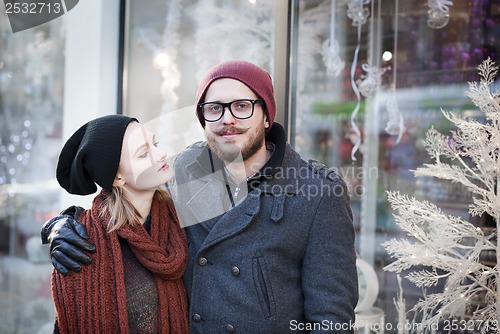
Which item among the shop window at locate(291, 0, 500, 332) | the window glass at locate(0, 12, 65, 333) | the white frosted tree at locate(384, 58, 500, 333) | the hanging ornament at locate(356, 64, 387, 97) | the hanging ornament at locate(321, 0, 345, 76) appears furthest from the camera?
the window glass at locate(0, 12, 65, 333)

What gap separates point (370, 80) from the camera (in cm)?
315

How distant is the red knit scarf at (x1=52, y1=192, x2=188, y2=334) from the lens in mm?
1543

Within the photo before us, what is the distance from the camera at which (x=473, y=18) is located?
2793 mm

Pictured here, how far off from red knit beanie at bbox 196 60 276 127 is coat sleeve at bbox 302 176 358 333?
358 mm

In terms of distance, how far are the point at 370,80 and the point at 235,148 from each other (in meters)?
1.68

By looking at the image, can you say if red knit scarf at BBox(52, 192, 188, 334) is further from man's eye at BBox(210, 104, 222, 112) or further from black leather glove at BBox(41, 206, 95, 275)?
man's eye at BBox(210, 104, 222, 112)

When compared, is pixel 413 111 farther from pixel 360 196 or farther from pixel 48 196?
pixel 48 196

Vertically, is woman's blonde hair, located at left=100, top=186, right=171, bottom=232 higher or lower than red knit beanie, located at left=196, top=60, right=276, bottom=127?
lower

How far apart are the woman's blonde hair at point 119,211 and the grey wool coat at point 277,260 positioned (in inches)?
8.1

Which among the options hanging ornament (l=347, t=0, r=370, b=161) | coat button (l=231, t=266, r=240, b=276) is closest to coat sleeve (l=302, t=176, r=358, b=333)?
coat button (l=231, t=266, r=240, b=276)

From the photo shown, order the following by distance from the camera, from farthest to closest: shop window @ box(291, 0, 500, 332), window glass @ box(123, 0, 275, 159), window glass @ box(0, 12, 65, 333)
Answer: window glass @ box(0, 12, 65, 333) → window glass @ box(123, 0, 275, 159) → shop window @ box(291, 0, 500, 332)

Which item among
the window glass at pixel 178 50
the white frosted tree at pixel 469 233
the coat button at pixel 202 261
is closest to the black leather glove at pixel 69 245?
the coat button at pixel 202 261

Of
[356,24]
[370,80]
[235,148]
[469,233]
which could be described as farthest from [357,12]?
[235,148]

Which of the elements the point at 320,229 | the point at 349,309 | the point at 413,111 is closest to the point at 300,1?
the point at 413,111
